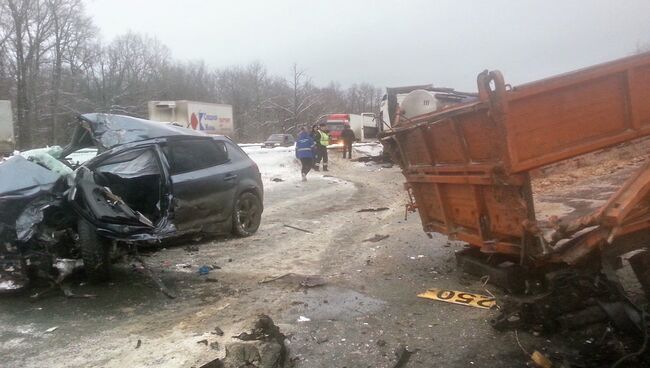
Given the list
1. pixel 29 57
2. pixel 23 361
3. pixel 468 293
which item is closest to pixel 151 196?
pixel 23 361

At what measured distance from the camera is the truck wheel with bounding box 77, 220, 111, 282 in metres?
5.63

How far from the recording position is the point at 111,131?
265 inches

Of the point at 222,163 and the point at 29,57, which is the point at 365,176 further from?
the point at 29,57

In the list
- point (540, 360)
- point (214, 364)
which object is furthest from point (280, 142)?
point (540, 360)

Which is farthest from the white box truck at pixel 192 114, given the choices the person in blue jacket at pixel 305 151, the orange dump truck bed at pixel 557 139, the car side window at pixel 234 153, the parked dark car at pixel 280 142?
the orange dump truck bed at pixel 557 139

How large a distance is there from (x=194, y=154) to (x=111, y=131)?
1.16 m

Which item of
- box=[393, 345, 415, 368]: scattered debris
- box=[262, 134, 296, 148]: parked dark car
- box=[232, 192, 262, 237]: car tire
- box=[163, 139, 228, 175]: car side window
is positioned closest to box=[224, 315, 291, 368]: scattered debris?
box=[393, 345, 415, 368]: scattered debris

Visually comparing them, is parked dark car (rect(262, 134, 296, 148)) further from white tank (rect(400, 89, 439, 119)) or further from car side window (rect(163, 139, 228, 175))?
car side window (rect(163, 139, 228, 175))

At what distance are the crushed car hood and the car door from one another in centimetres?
31

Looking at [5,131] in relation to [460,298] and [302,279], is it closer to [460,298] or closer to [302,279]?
[302,279]

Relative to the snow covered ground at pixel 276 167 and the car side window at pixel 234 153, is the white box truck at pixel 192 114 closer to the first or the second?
the snow covered ground at pixel 276 167

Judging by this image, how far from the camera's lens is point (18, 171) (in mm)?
5879

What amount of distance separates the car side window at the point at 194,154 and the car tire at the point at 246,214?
74cm

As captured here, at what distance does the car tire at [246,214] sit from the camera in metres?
8.27
